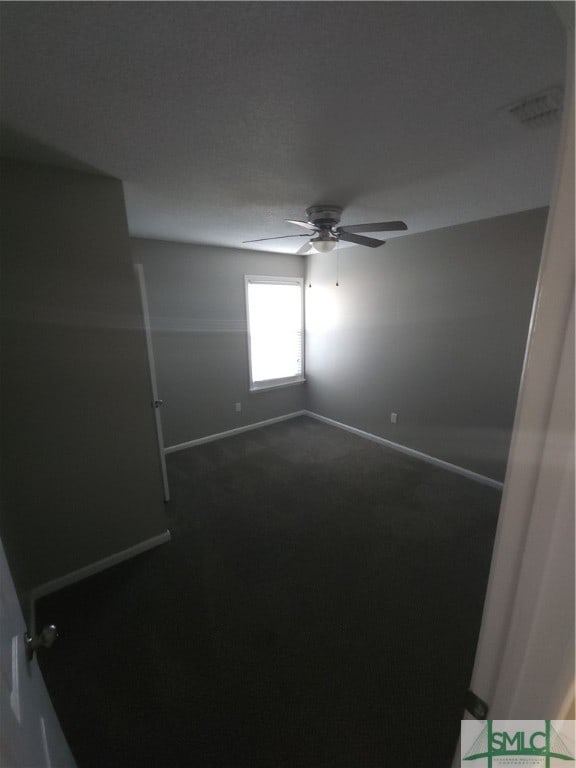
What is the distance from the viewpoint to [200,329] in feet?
12.8

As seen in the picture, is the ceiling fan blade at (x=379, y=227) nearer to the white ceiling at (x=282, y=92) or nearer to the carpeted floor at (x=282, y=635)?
the white ceiling at (x=282, y=92)

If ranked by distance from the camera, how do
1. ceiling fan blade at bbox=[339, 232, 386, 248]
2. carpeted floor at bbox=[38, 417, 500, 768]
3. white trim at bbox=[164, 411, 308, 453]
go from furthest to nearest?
1. white trim at bbox=[164, 411, 308, 453]
2. ceiling fan blade at bbox=[339, 232, 386, 248]
3. carpeted floor at bbox=[38, 417, 500, 768]

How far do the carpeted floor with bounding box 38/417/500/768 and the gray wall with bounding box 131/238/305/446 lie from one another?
4.26 ft

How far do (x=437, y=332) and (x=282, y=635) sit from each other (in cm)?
298

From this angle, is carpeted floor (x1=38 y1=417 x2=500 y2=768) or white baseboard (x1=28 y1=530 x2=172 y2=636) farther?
white baseboard (x1=28 y1=530 x2=172 y2=636)

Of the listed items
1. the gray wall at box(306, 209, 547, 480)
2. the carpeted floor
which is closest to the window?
the gray wall at box(306, 209, 547, 480)

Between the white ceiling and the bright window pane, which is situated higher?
the white ceiling

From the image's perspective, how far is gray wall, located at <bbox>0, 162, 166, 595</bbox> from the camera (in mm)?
1700

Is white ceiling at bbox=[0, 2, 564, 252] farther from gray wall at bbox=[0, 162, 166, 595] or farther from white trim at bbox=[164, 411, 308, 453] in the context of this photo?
white trim at bbox=[164, 411, 308, 453]

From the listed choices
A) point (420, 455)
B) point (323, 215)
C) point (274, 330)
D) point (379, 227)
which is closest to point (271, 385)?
point (274, 330)

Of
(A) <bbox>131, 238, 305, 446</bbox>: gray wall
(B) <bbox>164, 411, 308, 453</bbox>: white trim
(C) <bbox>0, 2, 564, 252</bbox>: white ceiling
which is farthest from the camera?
(B) <bbox>164, 411, 308, 453</bbox>: white trim

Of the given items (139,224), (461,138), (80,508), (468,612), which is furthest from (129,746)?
(139,224)

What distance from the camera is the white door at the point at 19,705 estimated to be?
0.55 metres

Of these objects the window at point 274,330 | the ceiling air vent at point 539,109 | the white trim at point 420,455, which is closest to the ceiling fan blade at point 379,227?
the ceiling air vent at point 539,109
